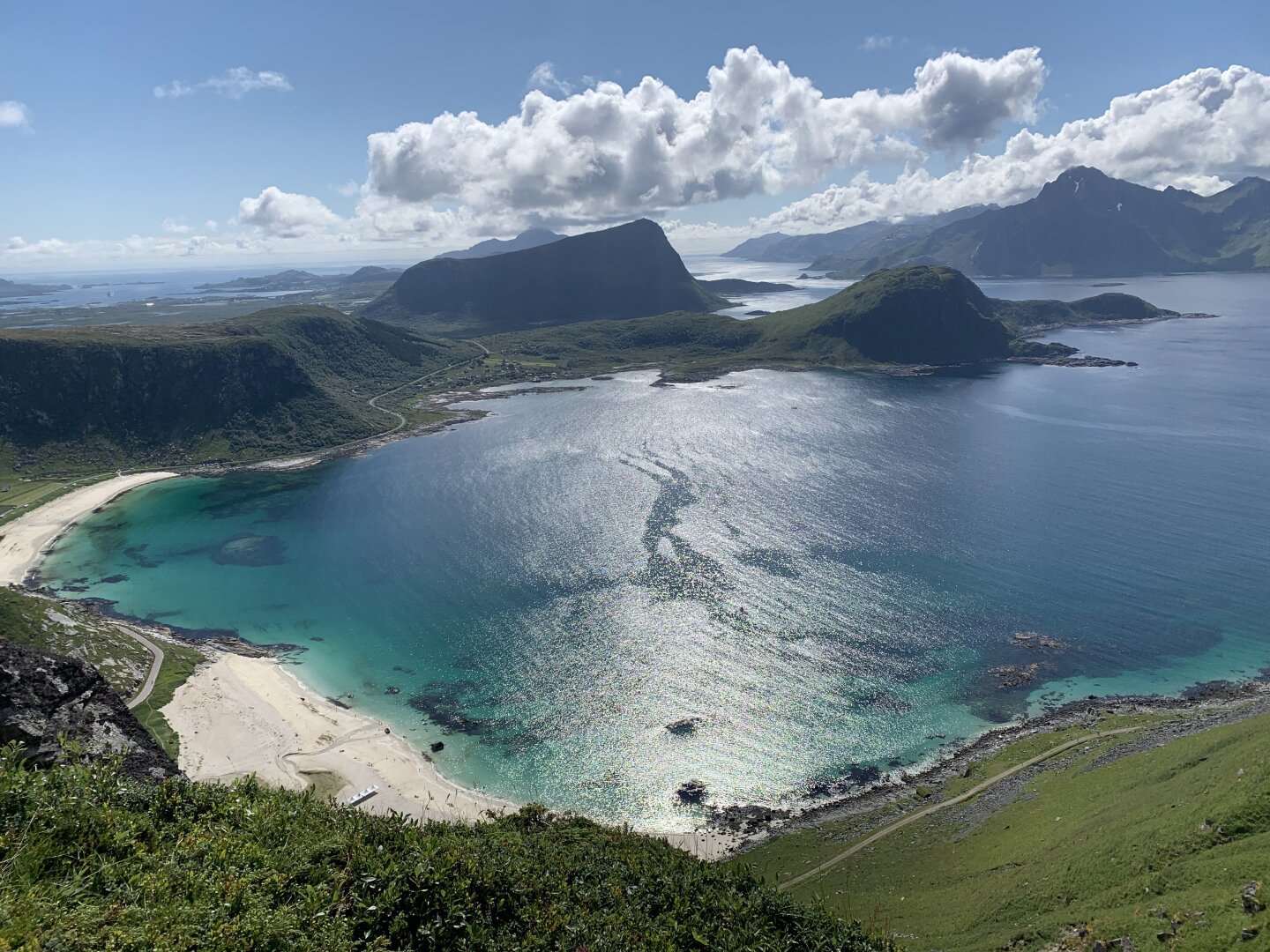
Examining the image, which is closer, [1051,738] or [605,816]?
[605,816]

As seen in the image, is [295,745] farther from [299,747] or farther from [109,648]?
[109,648]

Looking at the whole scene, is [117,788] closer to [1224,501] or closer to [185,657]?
[185,657]

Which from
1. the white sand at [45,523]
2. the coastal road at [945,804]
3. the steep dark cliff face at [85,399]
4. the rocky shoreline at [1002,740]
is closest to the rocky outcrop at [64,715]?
the coastal road at [945,804]

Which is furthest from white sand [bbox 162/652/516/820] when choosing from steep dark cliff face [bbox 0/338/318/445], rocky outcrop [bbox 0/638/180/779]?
steep dark cliff face [bbox 0/338/318/445]

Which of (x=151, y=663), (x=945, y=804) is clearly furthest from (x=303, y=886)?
(x=151, y=663)

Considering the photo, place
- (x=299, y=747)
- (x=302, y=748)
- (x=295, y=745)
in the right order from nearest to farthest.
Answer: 1. (x=302, y=748)
2. (x=299, y=747)
3. (x=295, y=745)

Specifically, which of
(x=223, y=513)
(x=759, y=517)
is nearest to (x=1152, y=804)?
(x=759, y=517)
